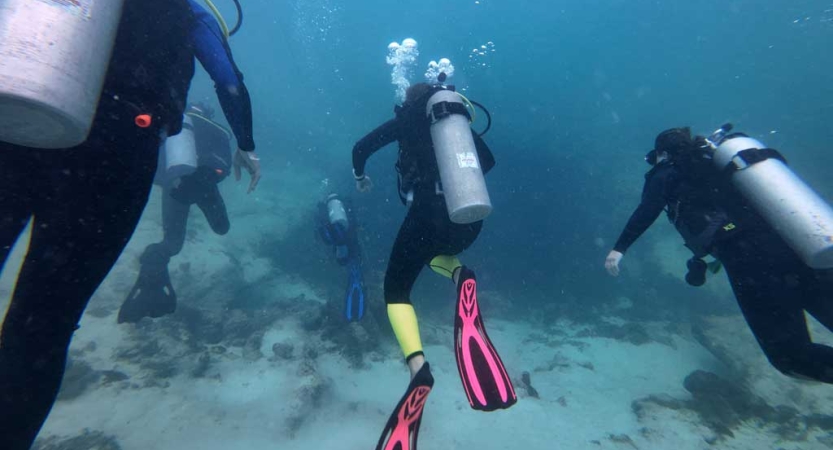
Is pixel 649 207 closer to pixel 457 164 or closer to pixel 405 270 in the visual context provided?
pixel 457 164

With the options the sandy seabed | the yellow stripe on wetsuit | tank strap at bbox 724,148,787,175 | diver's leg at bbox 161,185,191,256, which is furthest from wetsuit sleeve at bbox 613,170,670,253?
diver's leg at bbox 161,185,191,256

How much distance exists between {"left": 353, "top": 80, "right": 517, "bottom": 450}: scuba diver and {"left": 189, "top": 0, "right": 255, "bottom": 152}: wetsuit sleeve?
148cm

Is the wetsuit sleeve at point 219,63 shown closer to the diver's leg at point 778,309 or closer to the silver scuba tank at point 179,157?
the silver scuba tank at point 179,157

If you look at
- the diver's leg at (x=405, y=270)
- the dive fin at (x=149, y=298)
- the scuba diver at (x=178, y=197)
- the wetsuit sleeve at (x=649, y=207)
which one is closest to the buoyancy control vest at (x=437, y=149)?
the diver's leg at (x=405, y=270)

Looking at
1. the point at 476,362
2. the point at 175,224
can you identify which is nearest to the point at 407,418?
the point at 476,362

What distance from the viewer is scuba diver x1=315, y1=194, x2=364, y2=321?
7301 millimetres

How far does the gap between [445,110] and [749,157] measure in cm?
330

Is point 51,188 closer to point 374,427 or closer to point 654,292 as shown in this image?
point 374,427

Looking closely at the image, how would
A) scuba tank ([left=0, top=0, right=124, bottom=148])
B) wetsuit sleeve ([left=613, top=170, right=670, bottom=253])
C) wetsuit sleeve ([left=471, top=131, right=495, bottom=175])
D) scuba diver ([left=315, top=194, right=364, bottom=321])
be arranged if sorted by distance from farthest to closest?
scuba diver ([left=315, top=194, right=364, bottom=321]) < wetsuit sleeve ([left=613, top=170, right=670, bottom=253]) < wetsuit sleeve ([left=471, top=131, right=495, bottom=175]) < scuba tank ([left=0, top=0, right=124, bottom=148])

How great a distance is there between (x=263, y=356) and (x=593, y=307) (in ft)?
31.8

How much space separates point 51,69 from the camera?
161 cm

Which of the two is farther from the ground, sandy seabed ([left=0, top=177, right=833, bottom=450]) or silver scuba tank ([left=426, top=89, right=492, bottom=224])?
silver scuba tank ([left=426, top=89, right=492, bottom=224])

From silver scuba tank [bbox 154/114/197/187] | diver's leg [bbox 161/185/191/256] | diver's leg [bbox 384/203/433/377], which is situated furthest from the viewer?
diver's leg [bbox 161/185/191/256]

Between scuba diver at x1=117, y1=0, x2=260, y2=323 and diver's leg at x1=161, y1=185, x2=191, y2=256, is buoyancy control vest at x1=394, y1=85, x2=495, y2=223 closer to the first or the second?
scuba diver at x1=117, y1=0, x2=260, y2=323
